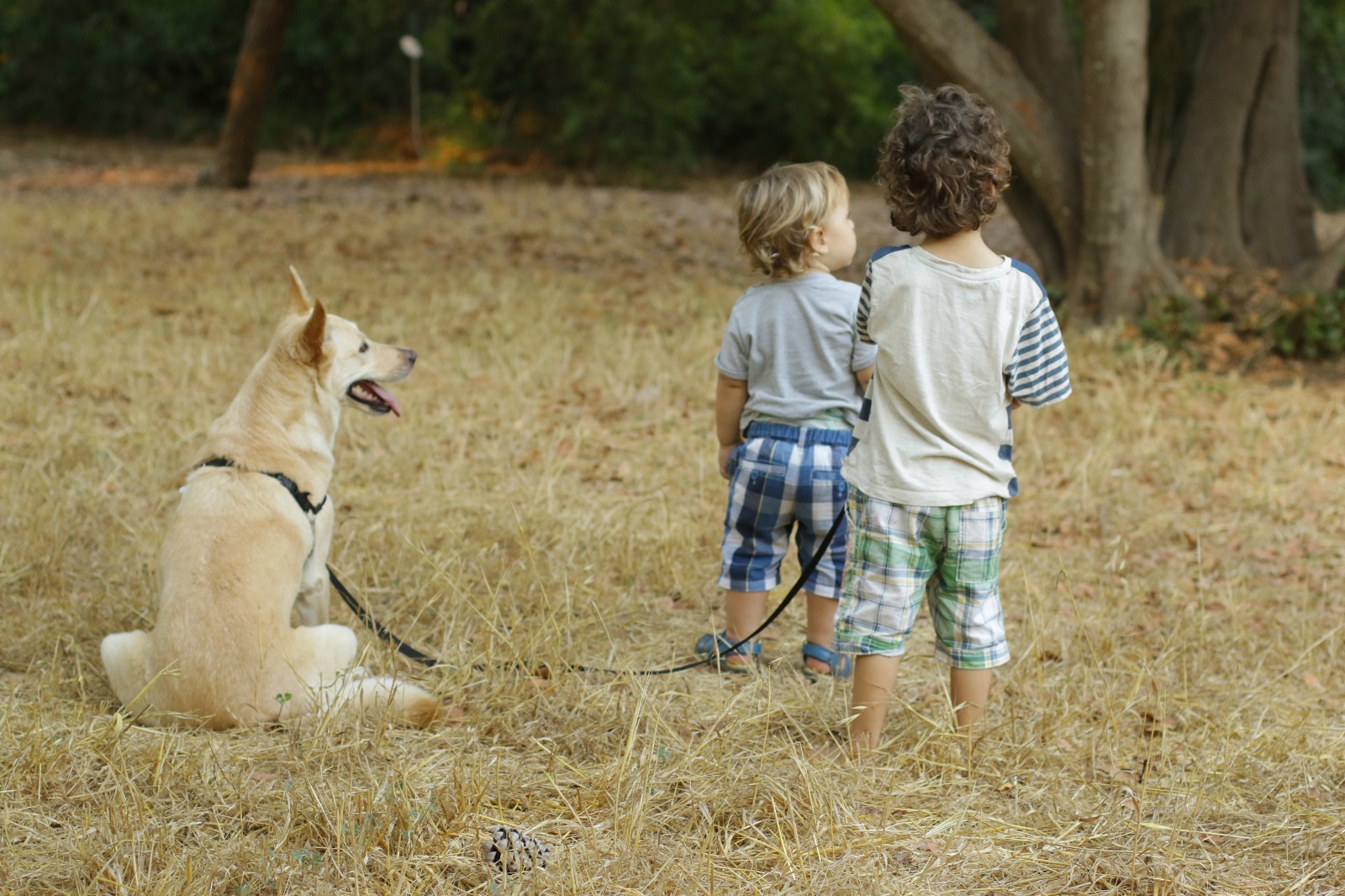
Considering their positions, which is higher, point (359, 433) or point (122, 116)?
point (122, 116)

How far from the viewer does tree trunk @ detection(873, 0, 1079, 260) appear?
8.70m

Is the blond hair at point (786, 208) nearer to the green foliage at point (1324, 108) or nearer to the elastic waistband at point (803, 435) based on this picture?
the elastic waistband at point (803, 435)

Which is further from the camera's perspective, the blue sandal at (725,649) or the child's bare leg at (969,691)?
the blue sandal at (725,649)

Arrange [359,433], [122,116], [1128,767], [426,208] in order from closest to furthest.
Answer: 1. [1128,767]
2. [359,433]
3. [426,208]
4. [122,116]

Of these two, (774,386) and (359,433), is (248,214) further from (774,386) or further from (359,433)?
(774,386)

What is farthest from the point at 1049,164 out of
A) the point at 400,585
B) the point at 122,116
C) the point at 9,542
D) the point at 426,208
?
the point at 122,116

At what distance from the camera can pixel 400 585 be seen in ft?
15.9

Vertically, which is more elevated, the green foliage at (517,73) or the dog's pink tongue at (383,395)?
the green foliage at (517,73)

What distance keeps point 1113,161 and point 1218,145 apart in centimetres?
233

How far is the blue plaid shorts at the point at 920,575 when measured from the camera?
3.35m

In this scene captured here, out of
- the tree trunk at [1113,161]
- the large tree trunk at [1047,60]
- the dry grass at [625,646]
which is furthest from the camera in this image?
the large tree trunk at [1047,60]

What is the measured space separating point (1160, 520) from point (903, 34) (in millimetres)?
4605

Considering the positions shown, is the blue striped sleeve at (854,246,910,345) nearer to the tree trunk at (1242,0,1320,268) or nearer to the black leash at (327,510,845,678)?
the black leash at (327,510,845,678)

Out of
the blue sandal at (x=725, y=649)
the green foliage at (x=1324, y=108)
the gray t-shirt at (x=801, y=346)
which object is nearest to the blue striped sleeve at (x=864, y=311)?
the gray t-shirt at (x=801, y=346)
